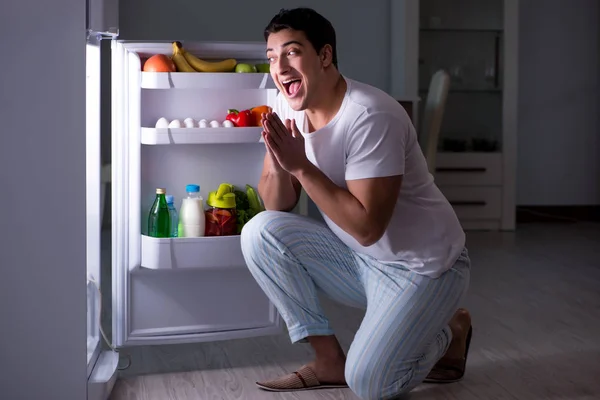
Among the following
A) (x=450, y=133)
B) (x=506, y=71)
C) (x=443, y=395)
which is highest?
(x=506, y=71)

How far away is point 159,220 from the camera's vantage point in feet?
7.61

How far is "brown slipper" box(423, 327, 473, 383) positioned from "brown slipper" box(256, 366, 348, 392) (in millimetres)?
232

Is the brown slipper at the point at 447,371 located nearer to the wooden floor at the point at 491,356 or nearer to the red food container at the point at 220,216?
the wooden floor at the point at 491,356

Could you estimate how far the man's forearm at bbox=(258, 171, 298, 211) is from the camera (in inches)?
83.0

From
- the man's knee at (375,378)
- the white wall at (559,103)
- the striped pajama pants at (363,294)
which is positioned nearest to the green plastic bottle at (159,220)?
the striped pajama pants at (363,294)

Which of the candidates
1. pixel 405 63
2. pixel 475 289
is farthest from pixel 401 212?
pixel 405 63

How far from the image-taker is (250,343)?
259 cm

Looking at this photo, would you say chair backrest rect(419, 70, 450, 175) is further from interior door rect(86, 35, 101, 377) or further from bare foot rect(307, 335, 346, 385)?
interior door rect(86, 35, 101, 377)

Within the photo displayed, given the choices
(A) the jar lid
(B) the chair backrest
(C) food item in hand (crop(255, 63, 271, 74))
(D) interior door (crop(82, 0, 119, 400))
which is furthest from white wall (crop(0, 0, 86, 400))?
(B) the chair backrest

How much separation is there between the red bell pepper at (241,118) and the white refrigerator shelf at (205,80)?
7 cm

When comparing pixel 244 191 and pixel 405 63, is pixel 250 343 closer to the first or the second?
pixel 244 191

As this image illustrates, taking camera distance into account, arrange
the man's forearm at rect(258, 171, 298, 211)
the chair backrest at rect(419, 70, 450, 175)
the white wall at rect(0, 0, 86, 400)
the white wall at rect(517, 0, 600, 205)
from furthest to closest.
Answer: the white wall at rect(517, 0, 600, 205) → the chair backrest at rect(419, 70, 450, 175) → the man's forearm at rect(258, 171, 298, 211) → the white wall at rect(0, 0, 86, 400)

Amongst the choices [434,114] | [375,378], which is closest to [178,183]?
[375,378]

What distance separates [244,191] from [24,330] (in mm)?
852
